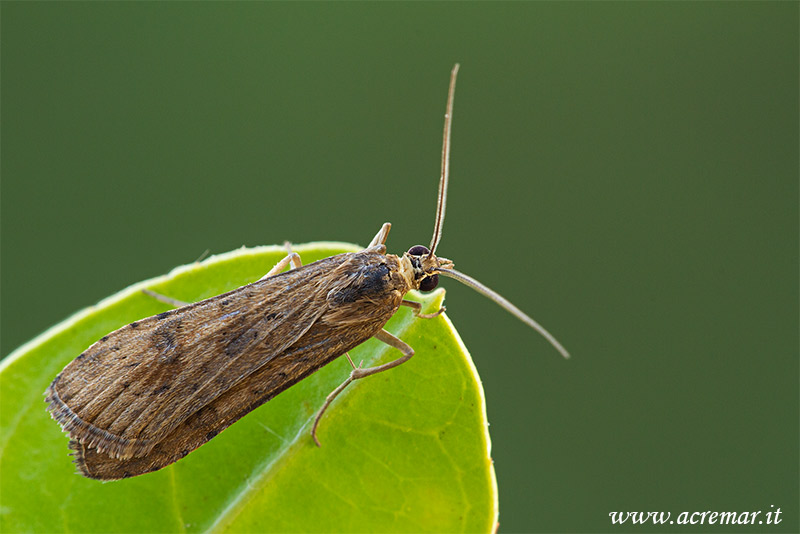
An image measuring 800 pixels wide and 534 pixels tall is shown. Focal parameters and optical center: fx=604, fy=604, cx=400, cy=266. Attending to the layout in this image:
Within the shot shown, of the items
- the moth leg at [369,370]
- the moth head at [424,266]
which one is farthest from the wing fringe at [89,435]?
the moth head at [424,266]

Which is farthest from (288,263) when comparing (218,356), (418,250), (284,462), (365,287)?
(284,462)

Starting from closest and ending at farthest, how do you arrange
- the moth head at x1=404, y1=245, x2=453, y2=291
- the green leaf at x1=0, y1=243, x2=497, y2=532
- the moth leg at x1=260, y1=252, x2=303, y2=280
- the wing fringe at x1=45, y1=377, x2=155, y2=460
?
the green leaf at x1=0, y1=243, x2=497, y2=532, the wing fringe at x1=45, y1=377, x2=155, y2=460, the moth leg at x1=260, y1=252, x2=303, y2=280, the moth head at x1=404, y1=245, x2=453, y2=291

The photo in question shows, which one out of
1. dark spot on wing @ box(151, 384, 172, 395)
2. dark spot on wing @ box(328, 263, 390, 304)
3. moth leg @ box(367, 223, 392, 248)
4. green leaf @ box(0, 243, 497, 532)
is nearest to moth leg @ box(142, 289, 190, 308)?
green leaf @ box(0, 243, 497, 532)

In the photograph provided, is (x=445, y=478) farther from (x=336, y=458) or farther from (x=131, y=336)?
(x=131, y=336)

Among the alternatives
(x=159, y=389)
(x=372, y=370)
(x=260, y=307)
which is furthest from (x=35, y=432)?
(x=372, y=370)

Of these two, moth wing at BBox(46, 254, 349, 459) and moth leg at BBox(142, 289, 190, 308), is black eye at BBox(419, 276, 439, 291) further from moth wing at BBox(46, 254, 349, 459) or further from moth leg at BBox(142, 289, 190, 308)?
moth leg at BBox(142, 289, 190, 308)

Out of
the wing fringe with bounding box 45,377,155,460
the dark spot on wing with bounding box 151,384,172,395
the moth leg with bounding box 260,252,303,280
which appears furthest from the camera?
the moth leg with bounding box 260,252,303,280

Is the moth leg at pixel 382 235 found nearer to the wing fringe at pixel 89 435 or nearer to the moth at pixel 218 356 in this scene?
the moth at pixel 218 356
